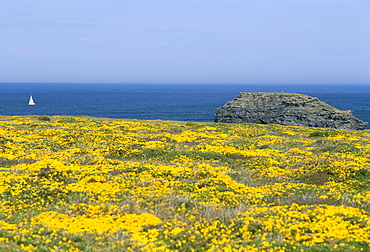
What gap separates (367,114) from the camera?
144 m

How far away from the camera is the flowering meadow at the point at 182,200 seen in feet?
31.0

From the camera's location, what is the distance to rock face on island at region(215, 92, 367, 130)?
93812mm

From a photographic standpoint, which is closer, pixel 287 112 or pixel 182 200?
pixel 182 200

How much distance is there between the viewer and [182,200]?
12.9 meters

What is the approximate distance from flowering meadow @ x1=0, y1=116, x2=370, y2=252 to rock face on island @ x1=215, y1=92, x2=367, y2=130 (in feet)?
248

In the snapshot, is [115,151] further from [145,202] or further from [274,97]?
[274,97]

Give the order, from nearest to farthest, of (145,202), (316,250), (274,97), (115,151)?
(316,250) < (145,202) < (115,151) < (274,97)

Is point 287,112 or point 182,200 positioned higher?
point 182,200

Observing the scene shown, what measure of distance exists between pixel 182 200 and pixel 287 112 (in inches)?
3626

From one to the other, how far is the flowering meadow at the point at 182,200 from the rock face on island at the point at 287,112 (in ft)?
248

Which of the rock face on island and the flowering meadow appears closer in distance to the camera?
the flowering meadow

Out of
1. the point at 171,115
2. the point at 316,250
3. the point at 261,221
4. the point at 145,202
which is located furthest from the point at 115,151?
the point at 171,115

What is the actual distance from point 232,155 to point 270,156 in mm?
2517

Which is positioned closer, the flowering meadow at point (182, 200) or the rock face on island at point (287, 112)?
the flowering meadow at point (182, 200)
